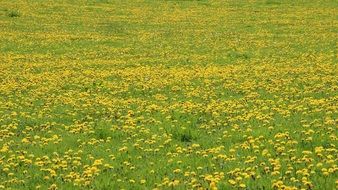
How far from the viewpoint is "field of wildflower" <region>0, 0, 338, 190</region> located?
11188mm

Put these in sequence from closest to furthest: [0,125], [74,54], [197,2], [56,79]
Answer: [0,125] < [56,79] < [74,54] < [197,2]

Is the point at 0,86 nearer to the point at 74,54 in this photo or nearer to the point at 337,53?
the point at 74,54

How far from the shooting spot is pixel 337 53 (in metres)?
29.3

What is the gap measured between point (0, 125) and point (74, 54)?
646 inches

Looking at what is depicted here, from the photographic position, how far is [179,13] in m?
56.6

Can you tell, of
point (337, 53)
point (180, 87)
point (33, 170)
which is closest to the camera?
point (33, 170)

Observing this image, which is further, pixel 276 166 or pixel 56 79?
pixel 56 79

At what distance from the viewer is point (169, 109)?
57.2ft

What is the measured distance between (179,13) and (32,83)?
35.7 metres

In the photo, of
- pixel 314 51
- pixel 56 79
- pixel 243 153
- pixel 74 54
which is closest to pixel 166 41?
pixel 74 54

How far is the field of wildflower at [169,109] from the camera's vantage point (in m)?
11.2

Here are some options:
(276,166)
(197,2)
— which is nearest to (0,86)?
(276,166)

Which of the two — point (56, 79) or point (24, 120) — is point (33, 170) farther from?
point (56, 79)

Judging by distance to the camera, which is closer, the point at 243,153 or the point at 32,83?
the point at 243,153
